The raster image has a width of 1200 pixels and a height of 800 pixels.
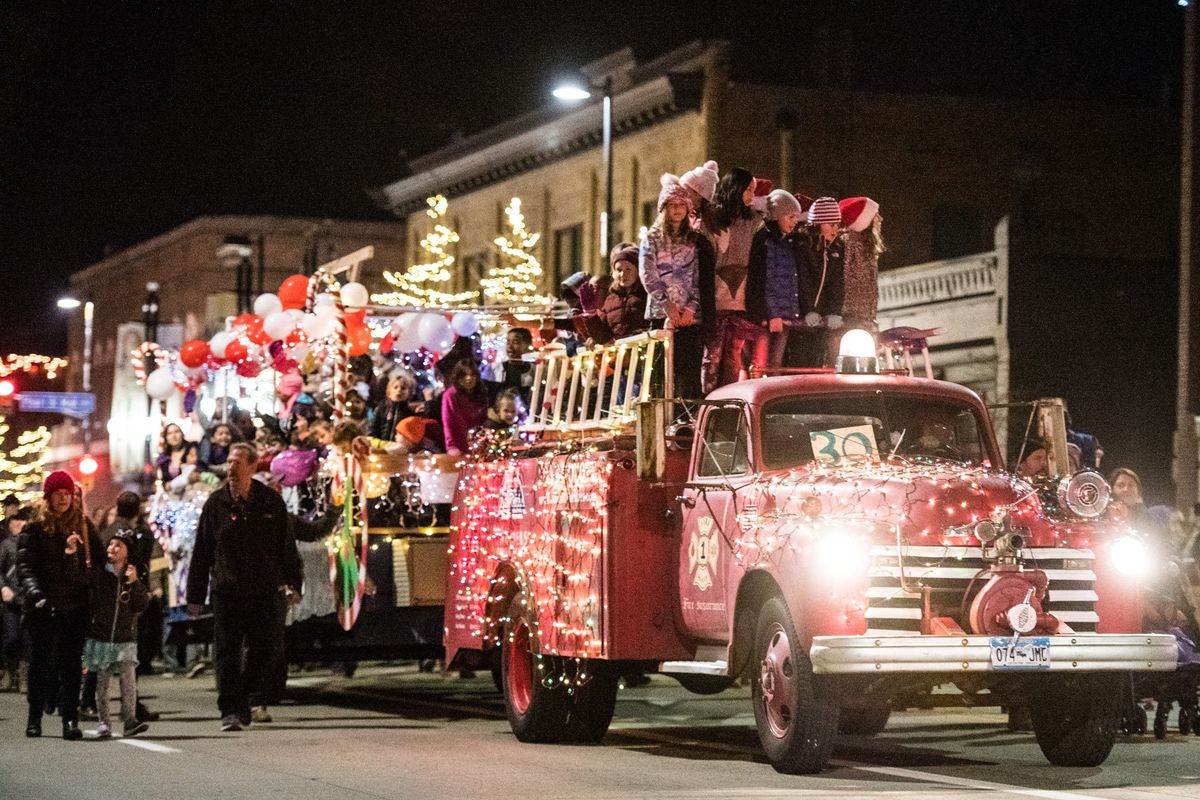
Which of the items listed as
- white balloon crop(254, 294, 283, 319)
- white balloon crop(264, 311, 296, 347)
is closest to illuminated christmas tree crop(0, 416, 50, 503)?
white balloon crop(254, 294, 283, 319)

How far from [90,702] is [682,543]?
6.48 m

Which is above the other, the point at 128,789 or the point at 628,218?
the point at 628,218

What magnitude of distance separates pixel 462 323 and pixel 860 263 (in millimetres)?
6446

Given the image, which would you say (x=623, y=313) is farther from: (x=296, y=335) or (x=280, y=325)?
(x=280, y=325)

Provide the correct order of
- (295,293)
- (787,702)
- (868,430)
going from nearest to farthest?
(787,702), (868,430), (295,293)

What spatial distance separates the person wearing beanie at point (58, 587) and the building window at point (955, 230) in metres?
35.1

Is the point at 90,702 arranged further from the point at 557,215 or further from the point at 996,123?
the point at 557,215

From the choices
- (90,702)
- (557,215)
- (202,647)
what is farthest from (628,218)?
(90,702)

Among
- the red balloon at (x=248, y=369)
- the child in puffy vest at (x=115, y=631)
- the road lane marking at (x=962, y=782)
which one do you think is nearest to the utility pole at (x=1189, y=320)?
the red balloon at (x=248, y=369)

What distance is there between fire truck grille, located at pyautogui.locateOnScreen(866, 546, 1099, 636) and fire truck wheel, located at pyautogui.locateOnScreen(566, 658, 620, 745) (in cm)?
323

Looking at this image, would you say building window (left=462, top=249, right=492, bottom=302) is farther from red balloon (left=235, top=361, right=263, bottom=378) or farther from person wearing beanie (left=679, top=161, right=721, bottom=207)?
person wearing beanie (left=679, top=161, right=721, bottom=207)

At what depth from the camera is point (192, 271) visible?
87250mm

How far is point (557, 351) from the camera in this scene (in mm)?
16875

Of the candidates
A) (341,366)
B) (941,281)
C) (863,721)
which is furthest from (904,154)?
(863,721)
